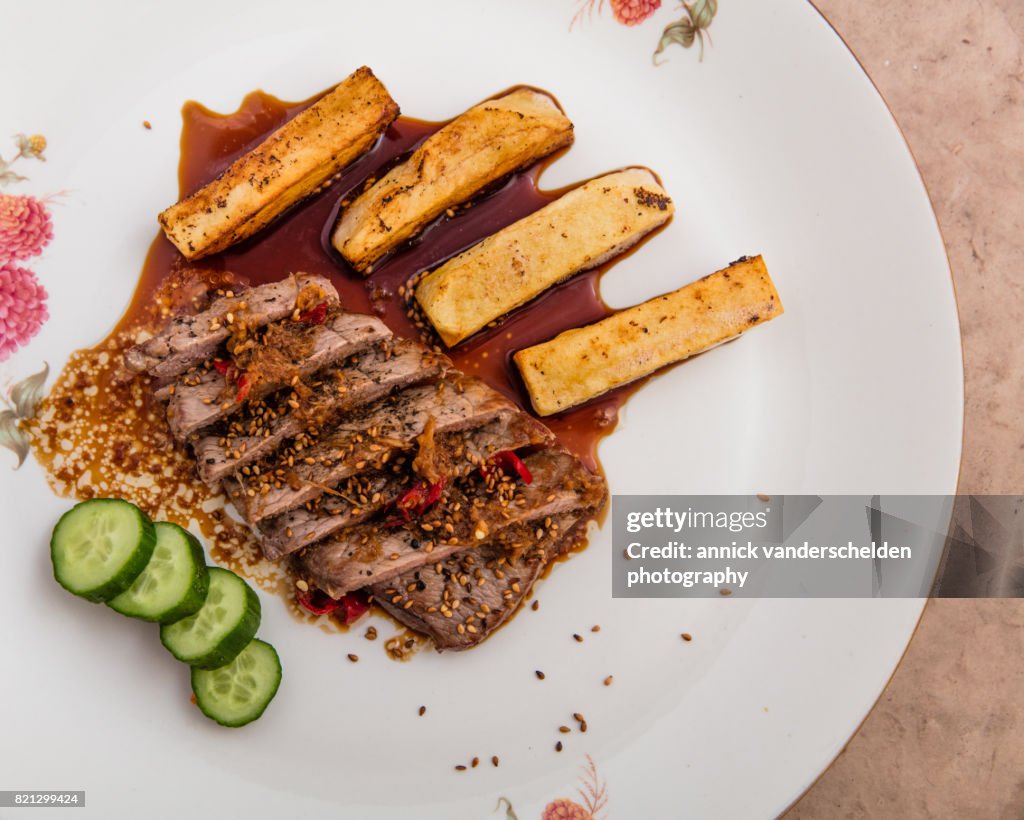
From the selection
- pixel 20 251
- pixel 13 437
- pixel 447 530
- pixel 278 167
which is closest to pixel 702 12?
pixel 278 167

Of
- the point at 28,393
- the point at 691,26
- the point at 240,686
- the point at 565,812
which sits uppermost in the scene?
the point at 691,26

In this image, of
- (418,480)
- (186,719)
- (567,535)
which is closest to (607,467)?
(567,535)

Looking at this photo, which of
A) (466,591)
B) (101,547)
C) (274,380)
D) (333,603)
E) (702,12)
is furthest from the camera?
Result: (702,12)

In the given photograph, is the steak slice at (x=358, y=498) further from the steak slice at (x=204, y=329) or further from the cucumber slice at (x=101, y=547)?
the steak slice at (x=204, y=329)

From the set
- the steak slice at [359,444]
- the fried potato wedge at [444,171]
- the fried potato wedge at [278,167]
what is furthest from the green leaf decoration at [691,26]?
the steak slice at [359,444]

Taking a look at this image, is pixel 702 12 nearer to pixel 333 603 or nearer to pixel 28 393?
pixel 333 603

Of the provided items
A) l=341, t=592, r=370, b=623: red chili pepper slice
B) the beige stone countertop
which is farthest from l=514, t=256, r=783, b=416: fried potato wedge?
the beige stone countertop
